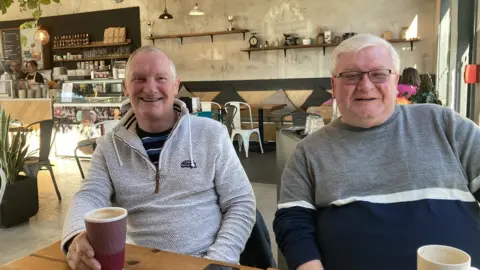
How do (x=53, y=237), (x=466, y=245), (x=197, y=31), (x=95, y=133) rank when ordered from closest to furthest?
(x=466, y=245)
(x=53, y=237)
(x=95, y=133)
(x=197, y=31)

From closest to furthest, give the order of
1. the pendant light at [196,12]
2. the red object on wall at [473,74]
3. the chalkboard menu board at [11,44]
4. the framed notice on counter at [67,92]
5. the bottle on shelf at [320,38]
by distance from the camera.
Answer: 1. the red object on wall at [473,74]
2. the framed notice on counter at [67,92]
3. the bottle on shelf at [320,38]
4. the pendant light at [196,12]
5. the chalkboard menu board at [11,44]

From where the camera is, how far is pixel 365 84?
145 centimetres

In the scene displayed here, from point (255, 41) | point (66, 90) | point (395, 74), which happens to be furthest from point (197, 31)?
point (395, 74)

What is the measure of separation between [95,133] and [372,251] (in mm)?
6547

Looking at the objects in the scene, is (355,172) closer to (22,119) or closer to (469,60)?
(469,60)

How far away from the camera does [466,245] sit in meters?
1.30

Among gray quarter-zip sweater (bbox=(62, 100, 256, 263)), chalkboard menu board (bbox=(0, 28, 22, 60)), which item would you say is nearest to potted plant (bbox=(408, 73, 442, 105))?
gray quarter-zip sweater (bbox=(62, 100, 256, 263))

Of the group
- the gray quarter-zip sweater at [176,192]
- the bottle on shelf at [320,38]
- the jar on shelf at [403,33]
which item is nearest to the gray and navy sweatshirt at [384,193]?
the gray quarter-zip sweater at [176,192]

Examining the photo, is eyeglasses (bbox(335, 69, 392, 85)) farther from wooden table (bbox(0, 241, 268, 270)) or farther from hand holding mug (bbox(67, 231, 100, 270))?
hand holding mug (bbox(67, 231, 100, 270))

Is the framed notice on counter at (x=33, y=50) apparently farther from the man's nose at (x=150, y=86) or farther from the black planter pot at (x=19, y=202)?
the man's nose at (x=150, y=86)

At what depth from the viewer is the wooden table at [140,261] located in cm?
124

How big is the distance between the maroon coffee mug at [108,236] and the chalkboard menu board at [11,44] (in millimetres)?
12264

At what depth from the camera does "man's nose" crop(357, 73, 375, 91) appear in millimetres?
1445

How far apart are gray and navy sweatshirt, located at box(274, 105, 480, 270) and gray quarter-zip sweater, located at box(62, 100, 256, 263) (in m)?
0.30
